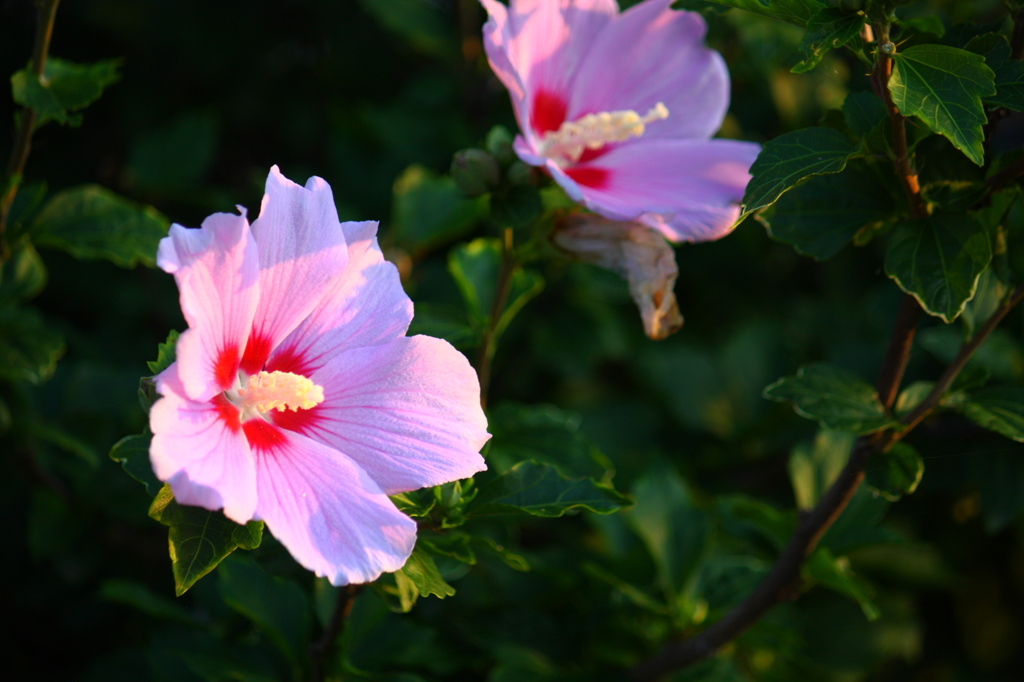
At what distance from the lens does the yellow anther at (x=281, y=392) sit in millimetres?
975

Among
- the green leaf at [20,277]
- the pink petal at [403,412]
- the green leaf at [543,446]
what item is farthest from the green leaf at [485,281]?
the green leaf at [20,277]

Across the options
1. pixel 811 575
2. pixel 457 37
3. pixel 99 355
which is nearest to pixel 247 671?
pixel 811 575

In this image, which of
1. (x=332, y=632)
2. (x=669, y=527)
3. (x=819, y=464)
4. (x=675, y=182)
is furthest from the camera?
(x=669, y=527)

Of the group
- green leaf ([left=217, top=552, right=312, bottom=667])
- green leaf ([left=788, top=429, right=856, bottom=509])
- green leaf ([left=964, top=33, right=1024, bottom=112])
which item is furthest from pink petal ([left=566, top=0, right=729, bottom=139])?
green leaf ([left=217, top=552, right=312, bottom=667])

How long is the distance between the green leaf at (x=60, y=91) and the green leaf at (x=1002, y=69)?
1.16 m

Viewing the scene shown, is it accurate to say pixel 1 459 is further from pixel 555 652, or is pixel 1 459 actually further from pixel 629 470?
pixel 629 470

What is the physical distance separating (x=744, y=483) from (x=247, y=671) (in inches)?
52.5

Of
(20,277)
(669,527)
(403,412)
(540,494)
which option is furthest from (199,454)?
(669,527)

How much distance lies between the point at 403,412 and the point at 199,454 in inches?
9.2

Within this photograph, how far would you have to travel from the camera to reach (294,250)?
3.20ft

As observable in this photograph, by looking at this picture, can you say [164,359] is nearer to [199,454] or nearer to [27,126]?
[199,454]

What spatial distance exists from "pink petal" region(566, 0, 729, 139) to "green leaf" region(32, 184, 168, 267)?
73cm

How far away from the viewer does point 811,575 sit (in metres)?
1.36

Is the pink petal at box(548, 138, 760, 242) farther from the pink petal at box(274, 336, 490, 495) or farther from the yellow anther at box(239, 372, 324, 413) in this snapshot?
the yellow anther at box(239, 372, 324, 413)
